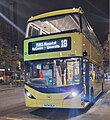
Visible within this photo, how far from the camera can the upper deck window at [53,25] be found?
1251cm

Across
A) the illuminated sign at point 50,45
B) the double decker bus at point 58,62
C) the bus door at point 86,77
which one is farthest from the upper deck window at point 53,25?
the bus door at point 86,77

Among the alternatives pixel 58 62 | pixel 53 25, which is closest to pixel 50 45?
pixel 58 62

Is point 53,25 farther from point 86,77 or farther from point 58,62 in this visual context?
point 86,77

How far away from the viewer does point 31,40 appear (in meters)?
12.8

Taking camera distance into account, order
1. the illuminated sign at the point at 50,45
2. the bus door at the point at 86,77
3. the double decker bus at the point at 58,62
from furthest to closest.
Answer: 1. the bus door at the point at 86,77
2. the illuminated sign at the point at 50,45
3. the double decker bus at the point at 58,62

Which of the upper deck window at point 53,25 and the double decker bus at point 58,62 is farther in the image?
the upper deck window at point 53,25

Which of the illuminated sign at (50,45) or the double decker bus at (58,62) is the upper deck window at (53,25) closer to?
the double decker bus at (58,62)

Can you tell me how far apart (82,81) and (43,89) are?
62.7 inches

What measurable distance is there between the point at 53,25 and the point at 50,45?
3.42ft

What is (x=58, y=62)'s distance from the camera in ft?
40.5

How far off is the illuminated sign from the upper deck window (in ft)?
1.78

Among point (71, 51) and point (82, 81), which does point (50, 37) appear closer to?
point (71, 51)

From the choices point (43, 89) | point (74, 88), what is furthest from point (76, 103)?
point (43, 89)

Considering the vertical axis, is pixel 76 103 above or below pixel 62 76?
below
